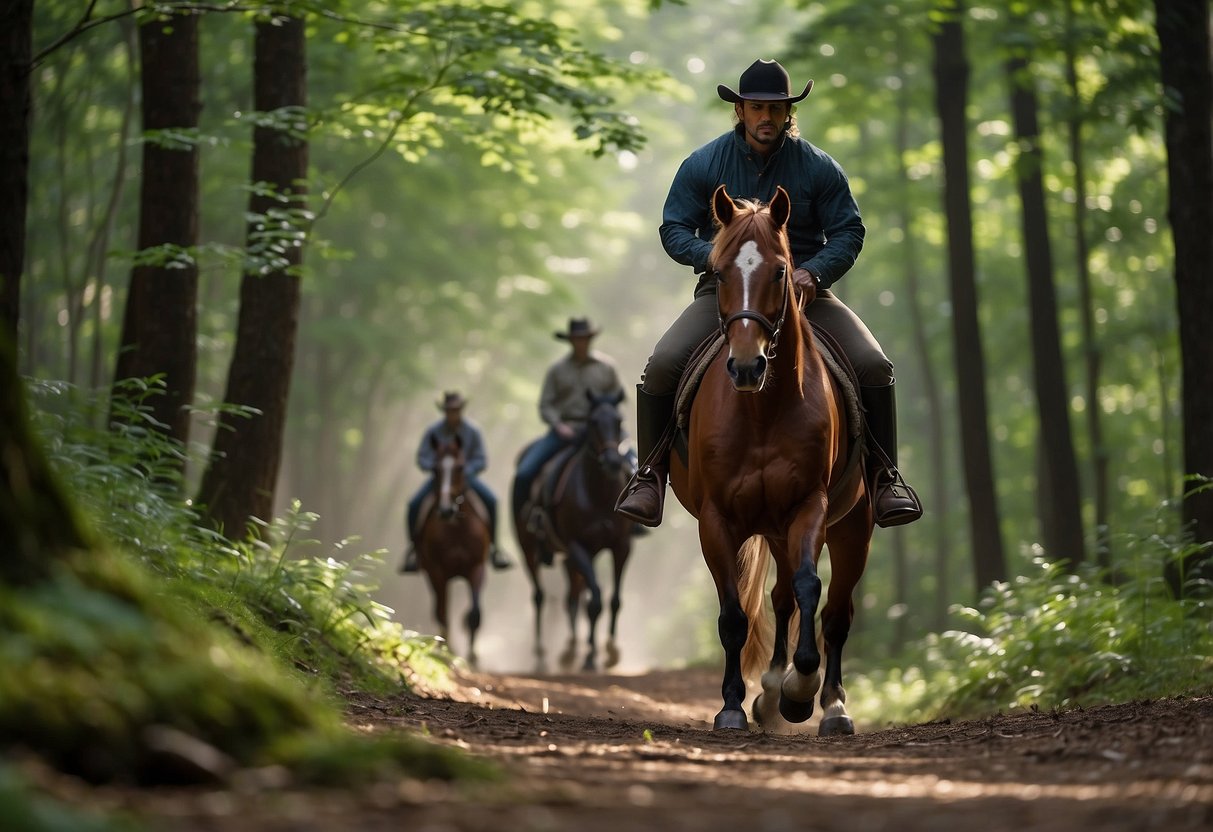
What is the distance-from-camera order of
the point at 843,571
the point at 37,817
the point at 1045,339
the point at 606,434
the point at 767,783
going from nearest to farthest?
the point at 37,817, the point at 767,783, the point at 843,571, the point at 606,434, the point at 1045,339

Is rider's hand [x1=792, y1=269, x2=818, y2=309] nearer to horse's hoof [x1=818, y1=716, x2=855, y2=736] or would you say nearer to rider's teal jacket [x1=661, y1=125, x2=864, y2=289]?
rider's teal jacket [x1=661, y1=125, x2=864, y2=289]

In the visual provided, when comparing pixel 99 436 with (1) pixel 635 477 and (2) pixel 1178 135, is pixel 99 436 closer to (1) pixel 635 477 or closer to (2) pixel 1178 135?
(1) pixel 635 477

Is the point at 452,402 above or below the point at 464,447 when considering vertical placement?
above

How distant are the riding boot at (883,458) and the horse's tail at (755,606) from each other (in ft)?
2.80

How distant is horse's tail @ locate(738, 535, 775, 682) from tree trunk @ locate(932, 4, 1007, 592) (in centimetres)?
801

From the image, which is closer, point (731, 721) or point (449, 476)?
point (731, 721)

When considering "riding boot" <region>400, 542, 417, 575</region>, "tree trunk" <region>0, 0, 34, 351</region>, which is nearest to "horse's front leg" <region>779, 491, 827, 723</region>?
"tree trunk" <region>0, 0, 34, 351</region>

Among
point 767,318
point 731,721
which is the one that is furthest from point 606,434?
point 767,318

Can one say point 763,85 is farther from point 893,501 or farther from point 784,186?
point 893,501

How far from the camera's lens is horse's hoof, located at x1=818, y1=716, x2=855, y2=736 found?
8.66 metres

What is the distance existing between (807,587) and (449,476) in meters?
10.6

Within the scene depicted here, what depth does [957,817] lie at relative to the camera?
4.22m

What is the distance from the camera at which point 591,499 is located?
18750mm

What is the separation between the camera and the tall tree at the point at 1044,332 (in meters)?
17.2
